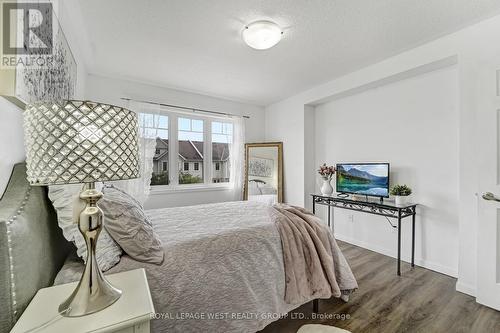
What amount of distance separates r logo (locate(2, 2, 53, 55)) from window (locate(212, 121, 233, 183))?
2916 millimetres

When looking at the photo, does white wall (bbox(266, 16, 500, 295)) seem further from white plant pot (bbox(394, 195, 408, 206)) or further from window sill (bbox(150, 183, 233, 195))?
window sill (bbox(150, 183, 233, 195))

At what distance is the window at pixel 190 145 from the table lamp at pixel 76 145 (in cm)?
318

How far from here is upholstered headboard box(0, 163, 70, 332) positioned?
730 millimetres

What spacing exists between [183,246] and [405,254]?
9.43ft

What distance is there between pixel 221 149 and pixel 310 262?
3.04 meters

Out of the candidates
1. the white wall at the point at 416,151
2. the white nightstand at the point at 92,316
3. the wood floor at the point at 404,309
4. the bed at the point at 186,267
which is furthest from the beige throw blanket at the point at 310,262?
the white wall at the point at 416,151

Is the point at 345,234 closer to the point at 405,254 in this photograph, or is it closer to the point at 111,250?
the point at 405,254

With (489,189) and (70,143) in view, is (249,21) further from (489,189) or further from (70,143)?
(489,189)

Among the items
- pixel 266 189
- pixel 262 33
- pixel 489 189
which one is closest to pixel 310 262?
pixel 489 189

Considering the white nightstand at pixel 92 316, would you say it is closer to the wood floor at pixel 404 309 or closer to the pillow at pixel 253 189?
the wood floor at pixel 404 309

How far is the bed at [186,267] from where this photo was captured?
2.62 feet

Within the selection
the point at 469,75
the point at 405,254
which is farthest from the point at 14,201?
the point at 405,254

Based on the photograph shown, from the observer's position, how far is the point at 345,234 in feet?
11.6

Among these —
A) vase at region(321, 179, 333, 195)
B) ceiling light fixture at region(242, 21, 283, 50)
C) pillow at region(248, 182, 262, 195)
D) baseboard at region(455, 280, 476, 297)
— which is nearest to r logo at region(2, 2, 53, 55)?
ceiling light fixture at region(242, 21, 283, 50)
